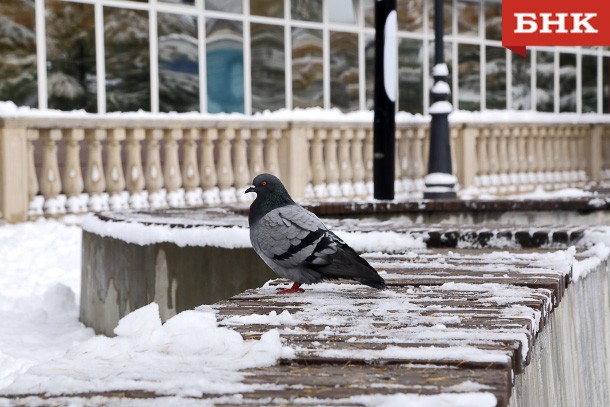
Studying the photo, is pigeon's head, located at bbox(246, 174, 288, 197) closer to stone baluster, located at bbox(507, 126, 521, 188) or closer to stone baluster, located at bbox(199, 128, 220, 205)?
stone baluster, located at bbox(199, 128, 220, 205)

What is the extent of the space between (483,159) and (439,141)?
5.87 m

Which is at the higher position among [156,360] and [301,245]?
[301,245]

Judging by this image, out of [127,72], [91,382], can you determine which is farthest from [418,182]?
[91,382]

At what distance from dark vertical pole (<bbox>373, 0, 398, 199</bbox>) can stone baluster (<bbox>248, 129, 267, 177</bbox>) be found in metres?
4.80

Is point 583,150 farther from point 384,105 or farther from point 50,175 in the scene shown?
point 384,105

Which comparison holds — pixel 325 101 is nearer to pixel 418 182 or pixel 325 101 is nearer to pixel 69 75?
pixel 418 182

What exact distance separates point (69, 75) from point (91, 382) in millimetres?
11809

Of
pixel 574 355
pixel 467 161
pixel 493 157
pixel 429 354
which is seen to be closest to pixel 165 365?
pixel 429 354

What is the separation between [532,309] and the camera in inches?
167

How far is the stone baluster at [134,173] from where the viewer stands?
13.2 metres

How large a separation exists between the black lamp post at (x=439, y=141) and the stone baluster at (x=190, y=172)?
2495 millimetres

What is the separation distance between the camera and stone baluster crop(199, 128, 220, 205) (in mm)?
14133

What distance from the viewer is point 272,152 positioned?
15.2 meters

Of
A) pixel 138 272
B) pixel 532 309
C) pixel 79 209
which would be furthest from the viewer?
pixel 79 209
